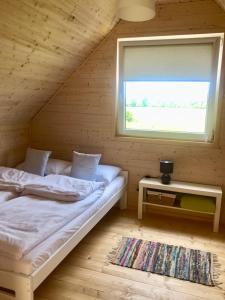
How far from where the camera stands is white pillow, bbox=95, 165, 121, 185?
319cm

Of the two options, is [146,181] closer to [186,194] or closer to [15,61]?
[186,194]

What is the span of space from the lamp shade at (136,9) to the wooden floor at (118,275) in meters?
2.15

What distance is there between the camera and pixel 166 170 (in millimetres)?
3242

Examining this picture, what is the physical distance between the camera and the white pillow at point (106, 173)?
3.19 m

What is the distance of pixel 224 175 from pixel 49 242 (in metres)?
2.21

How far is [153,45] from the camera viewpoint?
10.9 feet

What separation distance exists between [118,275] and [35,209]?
2.88 feet

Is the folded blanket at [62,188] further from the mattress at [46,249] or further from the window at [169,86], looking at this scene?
the window at [169,86]

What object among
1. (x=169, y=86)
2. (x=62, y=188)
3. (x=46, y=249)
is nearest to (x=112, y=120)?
(x=169, y=86)

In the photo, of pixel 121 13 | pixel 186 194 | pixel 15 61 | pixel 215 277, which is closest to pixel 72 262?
pixel 215 277

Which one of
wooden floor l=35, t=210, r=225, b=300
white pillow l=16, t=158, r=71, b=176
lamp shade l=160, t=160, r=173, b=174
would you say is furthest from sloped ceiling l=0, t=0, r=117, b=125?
wooden floor l=35, t=210, r=225, b=300

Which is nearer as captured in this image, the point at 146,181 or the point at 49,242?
the point at 49,242

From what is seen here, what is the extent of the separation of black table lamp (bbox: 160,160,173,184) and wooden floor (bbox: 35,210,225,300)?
1.83 feet

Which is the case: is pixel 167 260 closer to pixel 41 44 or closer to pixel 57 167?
pixel 57 167
